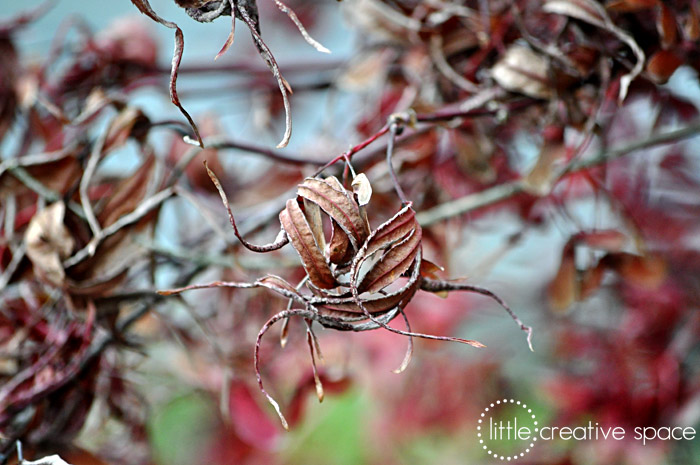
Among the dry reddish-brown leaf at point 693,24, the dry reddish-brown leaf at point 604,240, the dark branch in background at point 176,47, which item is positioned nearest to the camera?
the dark branch in background at point 176,47

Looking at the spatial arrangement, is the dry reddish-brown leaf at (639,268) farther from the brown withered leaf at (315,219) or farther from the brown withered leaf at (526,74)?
the brown withered leaf at (315,219)

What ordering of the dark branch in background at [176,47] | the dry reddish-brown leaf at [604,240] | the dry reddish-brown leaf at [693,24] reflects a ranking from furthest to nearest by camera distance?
the dry reddish-brown leaf at [604,240], the dry reddish-brown leaf at [693,24], the dark branch in background at [176,47]

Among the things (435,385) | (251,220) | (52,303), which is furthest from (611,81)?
(435,385)

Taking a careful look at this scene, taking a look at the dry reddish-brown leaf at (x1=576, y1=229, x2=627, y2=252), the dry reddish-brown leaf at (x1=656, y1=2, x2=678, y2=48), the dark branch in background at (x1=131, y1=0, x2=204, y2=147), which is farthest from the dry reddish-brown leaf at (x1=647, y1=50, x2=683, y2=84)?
the dark branch in background at (x1=131, y1=0, x2=204, y2=147)

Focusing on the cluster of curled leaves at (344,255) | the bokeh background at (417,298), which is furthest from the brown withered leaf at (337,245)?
the bokeh background at (417,298)

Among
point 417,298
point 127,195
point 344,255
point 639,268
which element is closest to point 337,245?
point 344,255

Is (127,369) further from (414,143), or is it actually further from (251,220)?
(414,143)

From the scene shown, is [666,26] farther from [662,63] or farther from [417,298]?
[417,298]

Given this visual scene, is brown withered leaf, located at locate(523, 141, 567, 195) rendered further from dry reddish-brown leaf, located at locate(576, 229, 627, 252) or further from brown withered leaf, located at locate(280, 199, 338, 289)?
brown withered leaf, located at locate(280, 199, 338, 289)
